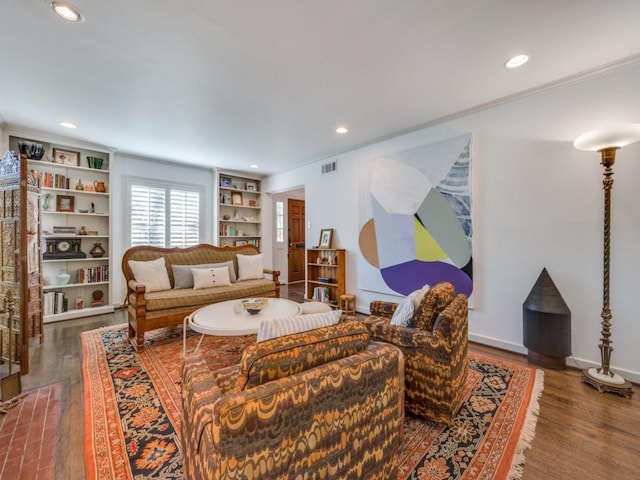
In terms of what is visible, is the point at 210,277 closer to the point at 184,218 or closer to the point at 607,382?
the point at 184,218

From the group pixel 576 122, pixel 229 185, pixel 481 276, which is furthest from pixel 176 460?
pixel 229 185

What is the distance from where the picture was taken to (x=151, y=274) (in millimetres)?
3477

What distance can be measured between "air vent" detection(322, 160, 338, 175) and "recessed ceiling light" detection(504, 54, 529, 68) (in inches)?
109

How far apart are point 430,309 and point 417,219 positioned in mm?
1957

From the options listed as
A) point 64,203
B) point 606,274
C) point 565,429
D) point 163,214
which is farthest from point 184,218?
point 606,274

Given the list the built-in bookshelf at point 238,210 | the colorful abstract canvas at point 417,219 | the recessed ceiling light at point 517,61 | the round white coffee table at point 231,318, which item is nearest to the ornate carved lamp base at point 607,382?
the colorful abstract canvas at point 417,219

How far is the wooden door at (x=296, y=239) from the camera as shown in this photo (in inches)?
280

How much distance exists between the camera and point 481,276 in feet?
10.1

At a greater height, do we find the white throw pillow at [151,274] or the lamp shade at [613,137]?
the lamp shade at [613,137]

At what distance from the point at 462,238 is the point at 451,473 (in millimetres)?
2374

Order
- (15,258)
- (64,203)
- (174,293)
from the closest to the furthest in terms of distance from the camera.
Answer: (15,258), (174,293), (64,203)

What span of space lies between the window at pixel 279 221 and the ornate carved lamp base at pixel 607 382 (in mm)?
5714

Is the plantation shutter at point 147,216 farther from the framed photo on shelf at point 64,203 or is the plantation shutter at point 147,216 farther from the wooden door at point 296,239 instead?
the wooden door at point 296,239

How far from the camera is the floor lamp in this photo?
211 centimetres
